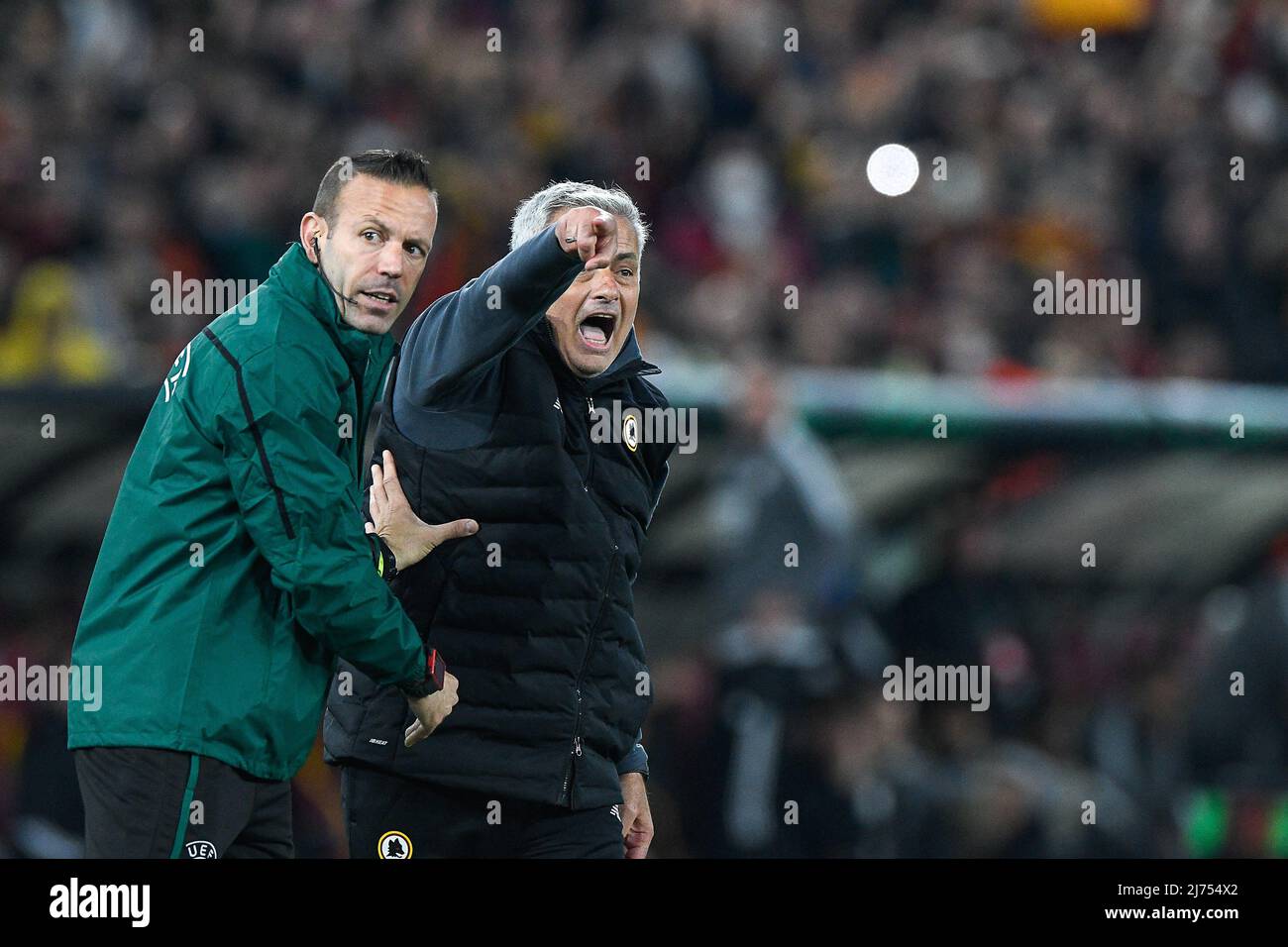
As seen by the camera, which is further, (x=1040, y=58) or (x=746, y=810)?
(x=1040, y=58)

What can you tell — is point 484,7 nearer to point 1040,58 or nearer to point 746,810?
point 1040,58

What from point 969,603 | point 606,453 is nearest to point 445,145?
point 969,603

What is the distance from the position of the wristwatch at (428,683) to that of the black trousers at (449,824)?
0.28 meters

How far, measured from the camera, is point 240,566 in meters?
3.61

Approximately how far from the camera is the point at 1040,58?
11.9 m

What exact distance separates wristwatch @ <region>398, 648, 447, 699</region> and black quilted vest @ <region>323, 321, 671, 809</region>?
0.16 m

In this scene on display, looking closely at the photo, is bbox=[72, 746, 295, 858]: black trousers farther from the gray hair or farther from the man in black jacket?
the gray hair

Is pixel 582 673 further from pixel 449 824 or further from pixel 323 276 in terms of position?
pixel 323 276

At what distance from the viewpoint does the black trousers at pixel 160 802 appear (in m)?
3.54

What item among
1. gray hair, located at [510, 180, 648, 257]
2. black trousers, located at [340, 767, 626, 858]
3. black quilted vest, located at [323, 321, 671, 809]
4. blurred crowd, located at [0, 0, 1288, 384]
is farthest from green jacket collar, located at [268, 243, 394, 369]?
blurred crowd, located at [0, 0, 1288, 384]

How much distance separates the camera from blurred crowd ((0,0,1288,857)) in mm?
7484

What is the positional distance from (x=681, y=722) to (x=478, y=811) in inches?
146

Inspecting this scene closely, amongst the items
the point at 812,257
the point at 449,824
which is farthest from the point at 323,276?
the point at 812,257

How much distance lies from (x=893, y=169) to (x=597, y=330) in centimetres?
691
